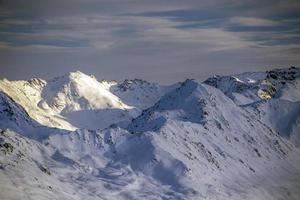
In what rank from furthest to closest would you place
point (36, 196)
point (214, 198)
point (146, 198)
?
point (214, 198) → point (146, 198) → point (36, 196)

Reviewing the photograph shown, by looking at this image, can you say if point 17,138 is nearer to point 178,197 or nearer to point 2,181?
point 2,181

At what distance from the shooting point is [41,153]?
186 m

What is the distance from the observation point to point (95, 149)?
198500 mm

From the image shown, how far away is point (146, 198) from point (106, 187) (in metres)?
14.1

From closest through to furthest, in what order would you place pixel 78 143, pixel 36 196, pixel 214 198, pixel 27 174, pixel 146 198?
pixel 36 196, pixel 27 174, pixel 146 198, pixel 214 198, pixel 78 143

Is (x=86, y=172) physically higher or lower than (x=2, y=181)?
lower

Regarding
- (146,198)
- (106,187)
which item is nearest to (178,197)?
(146,198)

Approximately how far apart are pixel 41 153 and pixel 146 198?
42.5 meters

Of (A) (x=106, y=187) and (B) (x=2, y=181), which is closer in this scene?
(B) (x=2, y=181)

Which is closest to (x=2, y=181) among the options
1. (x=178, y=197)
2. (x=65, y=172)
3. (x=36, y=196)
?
(x=36, y=196)

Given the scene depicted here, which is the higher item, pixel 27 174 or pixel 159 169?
pixel 27 174

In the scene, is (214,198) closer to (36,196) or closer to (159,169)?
(159,169)

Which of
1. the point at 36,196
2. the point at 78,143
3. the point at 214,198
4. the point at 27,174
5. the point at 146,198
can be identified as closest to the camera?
the point at 36,196

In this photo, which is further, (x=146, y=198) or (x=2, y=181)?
(x=146, y=198)
